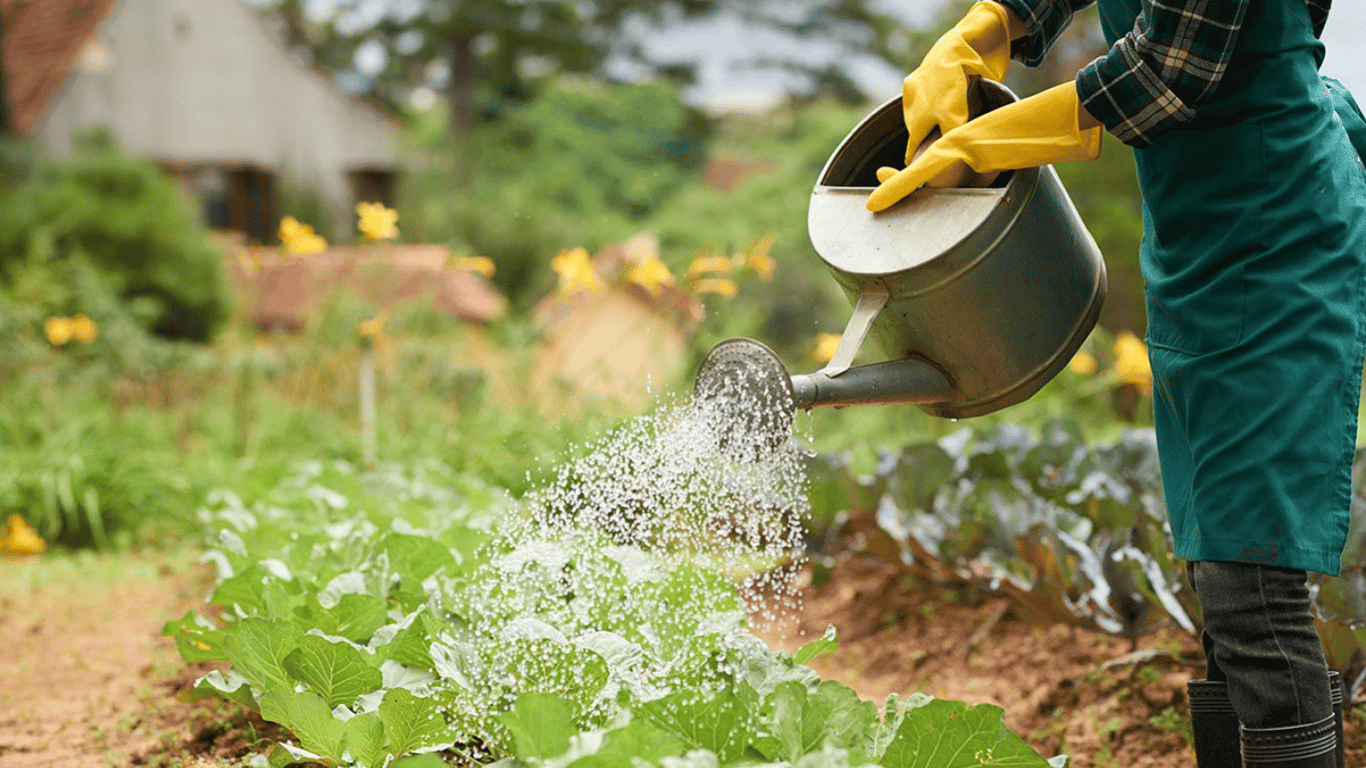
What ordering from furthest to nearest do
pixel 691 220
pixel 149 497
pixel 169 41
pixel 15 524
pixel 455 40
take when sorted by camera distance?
pixel 455 40, pixel 169 41, pixel 691 220, pixel 149 497, pixel 15 524

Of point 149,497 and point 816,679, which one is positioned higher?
point 816,679

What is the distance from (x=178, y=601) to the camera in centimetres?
295

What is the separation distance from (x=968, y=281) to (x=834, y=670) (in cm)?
124

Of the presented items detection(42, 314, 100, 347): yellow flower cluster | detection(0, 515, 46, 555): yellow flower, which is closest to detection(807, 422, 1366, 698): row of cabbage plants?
detection(0, 515, 46, 555): yellow flower

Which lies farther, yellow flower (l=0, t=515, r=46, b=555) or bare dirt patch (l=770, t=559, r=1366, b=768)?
yellow flower (l=0, t=515, r=46, b=555)

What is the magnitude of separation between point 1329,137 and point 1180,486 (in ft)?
1.48

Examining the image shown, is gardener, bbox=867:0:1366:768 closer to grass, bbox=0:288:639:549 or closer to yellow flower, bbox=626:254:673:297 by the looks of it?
yellow flower, bbox=626:254:673:297

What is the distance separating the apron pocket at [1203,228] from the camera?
4.49 feet

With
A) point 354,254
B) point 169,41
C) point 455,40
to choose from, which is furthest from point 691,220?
point 354,254

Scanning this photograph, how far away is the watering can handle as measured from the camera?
1.54m

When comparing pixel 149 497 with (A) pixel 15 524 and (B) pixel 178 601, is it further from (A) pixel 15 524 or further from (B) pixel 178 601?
(B) pixel 178 601

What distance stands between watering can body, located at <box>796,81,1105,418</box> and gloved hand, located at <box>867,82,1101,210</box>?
0.04m

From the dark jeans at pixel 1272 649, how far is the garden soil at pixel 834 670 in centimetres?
53

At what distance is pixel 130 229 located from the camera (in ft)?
28.0
